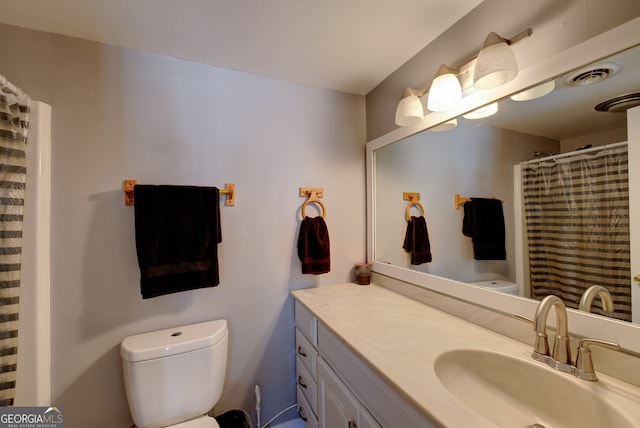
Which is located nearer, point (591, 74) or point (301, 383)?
point (591, 74)

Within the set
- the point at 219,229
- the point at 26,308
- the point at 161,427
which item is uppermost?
the point at 219,229

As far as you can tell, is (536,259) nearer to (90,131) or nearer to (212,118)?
(212,118)

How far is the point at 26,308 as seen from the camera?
1.04 m

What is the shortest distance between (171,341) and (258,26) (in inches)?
59.4

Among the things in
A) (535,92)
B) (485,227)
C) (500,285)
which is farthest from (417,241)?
(535,92)

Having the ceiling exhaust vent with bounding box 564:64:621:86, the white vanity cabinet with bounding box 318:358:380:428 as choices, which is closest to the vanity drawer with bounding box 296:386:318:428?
the white vanity cabinet with bounding box 318:358:380:428

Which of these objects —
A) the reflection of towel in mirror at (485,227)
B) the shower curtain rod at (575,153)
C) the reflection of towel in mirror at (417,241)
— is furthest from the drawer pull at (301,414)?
the shower curtain rod at (575,153)

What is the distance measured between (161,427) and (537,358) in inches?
59.4

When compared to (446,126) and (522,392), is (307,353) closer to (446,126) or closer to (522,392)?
(522,392)

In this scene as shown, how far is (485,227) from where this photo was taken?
113cm

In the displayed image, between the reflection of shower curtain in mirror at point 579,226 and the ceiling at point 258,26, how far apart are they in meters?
0.78

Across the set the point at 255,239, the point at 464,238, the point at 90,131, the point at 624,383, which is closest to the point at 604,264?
the point at 624,383

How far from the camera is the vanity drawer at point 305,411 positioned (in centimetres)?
125

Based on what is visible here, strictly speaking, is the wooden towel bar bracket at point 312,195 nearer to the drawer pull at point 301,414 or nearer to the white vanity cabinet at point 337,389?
the white vanity cabinet at point 337,389
